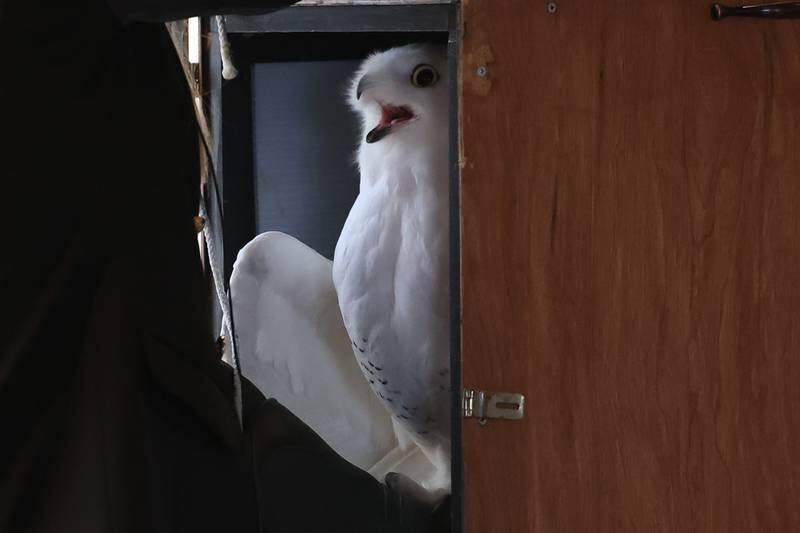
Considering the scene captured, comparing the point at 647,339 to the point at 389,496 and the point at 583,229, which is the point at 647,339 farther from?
the point at 389,496

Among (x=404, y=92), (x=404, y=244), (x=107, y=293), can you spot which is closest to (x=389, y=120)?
(x=404, y=92)

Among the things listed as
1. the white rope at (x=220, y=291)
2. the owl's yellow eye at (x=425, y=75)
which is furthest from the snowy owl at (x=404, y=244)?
the white rope at (x=220, y=291)

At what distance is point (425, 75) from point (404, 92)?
40 millimetres

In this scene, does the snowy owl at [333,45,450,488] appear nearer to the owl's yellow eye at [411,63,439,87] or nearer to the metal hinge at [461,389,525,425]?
the owl's yellow eye at [411,63,439,87]

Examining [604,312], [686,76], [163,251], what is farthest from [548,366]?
[163,251]

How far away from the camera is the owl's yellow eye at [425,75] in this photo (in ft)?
4.04

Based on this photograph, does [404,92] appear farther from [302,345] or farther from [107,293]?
[107,293]

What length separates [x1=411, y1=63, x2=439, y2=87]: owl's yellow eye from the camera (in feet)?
4.04

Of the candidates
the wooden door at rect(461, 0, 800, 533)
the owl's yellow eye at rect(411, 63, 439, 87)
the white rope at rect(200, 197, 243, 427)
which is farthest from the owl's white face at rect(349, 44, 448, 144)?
the white rope at rect(200, 197, 243, 427)

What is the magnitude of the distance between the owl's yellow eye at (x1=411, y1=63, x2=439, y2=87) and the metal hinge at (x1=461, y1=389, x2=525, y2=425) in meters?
0.46

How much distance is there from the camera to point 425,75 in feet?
4.04

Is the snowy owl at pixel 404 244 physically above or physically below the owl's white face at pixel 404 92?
below

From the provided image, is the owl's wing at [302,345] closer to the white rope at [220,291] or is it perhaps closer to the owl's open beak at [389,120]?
the owl's open beak at [389,120]

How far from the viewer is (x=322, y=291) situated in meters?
1.32
